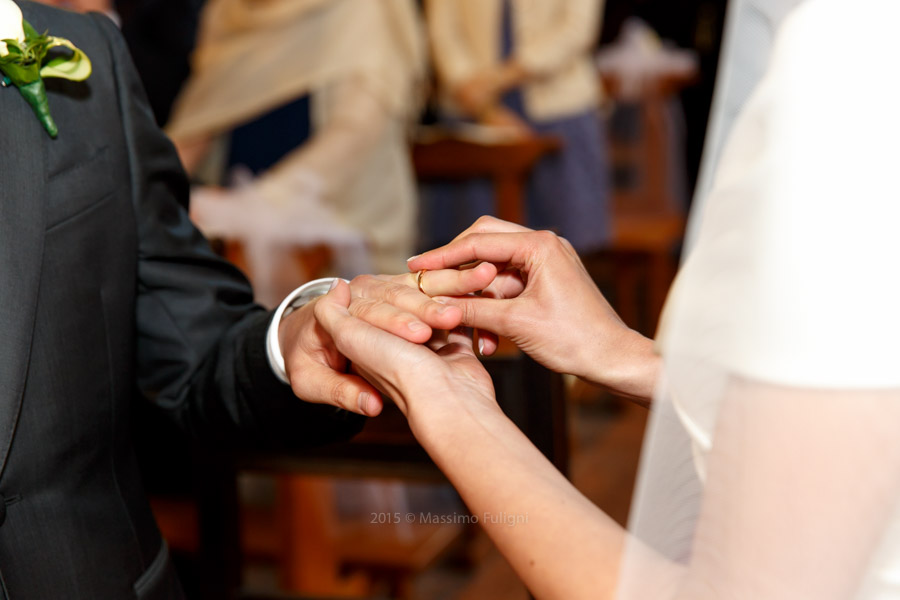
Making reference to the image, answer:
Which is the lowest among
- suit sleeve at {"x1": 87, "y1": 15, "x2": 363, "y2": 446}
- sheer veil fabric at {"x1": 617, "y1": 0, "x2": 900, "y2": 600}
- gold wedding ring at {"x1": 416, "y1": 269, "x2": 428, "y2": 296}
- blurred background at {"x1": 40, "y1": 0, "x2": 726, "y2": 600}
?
blurred background at {"x1": 40, "y1": 0, "x2": 726, "y2": 600}

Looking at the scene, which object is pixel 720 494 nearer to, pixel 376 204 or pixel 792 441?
pixel 792 441

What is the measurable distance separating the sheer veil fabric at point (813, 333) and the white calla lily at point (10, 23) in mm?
636

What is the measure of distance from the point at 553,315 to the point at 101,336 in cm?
41

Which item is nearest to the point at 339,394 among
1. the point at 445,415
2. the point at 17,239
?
the point at 445,415

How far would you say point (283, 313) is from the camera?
973 mm

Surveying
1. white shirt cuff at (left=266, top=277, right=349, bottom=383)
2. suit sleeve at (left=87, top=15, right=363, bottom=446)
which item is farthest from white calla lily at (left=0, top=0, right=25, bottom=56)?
white shirt cuff at (left=266, top=277, right=349, bottom=383)

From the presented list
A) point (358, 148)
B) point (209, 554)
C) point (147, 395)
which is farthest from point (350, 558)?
point (147, 395)

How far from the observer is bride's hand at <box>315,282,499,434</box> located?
0.69 metres

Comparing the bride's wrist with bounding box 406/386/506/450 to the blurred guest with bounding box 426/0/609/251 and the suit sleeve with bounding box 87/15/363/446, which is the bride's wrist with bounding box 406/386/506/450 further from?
A: the blurred guest with bounding box 426/0/609/251

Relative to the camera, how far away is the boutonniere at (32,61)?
824mm

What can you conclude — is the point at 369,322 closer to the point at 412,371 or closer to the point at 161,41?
the point at 412,371

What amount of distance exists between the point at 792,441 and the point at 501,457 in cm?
20

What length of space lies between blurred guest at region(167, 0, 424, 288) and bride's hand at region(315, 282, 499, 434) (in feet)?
5.00

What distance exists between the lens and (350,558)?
82.0 inches
